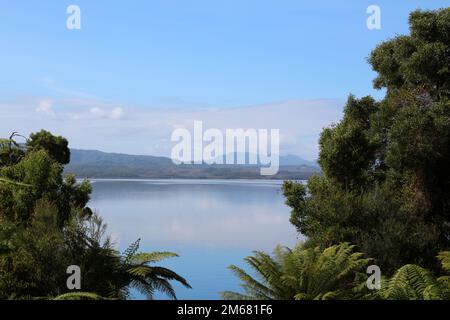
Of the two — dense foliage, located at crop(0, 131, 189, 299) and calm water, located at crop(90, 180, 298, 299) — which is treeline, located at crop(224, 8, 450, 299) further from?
calm water, located at crop(90, 180, 298, 299)

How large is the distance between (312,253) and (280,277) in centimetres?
90

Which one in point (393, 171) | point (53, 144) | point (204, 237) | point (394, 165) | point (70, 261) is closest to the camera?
point (70, 261)

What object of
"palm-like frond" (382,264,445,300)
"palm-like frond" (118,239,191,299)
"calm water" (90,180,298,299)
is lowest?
"calm water" (90,180,298,299)

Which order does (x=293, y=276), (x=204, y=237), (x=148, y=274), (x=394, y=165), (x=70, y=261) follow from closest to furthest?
(x=293, y=276)
(x=70, y=261)
(x=148, y=274)
(x=394, y=165)
(x=204, y=237)

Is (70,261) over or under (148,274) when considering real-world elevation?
over

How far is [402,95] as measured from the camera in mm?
19656

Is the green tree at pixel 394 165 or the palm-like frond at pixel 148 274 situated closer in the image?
the palm-like frond at pixel 148 274

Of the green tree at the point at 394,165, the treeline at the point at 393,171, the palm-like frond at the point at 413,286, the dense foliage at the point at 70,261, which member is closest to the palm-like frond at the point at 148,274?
the dense foliage at the point at 70,261

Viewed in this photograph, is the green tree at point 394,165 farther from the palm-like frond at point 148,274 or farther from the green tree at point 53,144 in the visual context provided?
the green tree at point 53,144

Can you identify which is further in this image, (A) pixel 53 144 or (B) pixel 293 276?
(A) pixel 53 144

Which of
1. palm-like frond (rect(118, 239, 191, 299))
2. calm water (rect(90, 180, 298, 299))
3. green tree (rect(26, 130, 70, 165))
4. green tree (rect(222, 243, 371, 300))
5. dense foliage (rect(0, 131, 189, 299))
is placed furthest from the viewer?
green tree (rect(26, 130, 70, 165))

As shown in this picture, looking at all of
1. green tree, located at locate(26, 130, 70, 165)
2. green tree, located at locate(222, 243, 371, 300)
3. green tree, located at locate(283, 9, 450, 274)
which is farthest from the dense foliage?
green tree, located at locate(26, 130, 70, 165)

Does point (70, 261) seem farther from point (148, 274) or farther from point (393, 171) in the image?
point (393, 171)

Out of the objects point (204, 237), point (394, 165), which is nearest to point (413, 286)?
point (394, 165)
